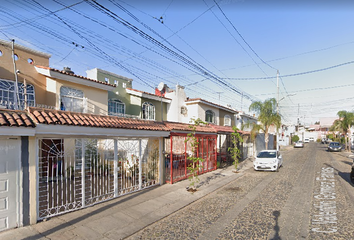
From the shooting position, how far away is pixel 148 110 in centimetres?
1638

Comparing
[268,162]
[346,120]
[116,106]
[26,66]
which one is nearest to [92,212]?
[26,66]

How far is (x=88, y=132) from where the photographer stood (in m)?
6.16

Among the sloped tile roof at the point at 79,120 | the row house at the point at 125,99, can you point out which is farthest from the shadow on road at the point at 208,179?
the row house at the point at 125,99

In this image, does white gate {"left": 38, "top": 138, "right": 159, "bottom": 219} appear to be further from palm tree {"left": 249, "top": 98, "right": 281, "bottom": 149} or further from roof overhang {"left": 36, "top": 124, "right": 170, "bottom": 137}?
palm tree {"left": 249, "top": 98, "right": 281, "bottom": 149}

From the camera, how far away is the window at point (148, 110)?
16047mm

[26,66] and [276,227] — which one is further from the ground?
[26,66]

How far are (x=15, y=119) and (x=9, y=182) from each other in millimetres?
1600

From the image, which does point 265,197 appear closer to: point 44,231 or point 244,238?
point 244,238

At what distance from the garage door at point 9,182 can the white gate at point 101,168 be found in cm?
96

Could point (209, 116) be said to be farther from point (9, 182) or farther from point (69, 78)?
point (9, 182)

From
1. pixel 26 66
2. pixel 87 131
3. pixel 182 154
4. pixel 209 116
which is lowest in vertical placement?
pixel 182 154

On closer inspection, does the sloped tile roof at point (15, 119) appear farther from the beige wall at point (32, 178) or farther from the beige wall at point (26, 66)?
the beige wall at point (26, 66)

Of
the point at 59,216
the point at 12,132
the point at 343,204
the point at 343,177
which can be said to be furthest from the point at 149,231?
the point at 343,177

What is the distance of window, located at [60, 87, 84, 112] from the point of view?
34.9 feet
